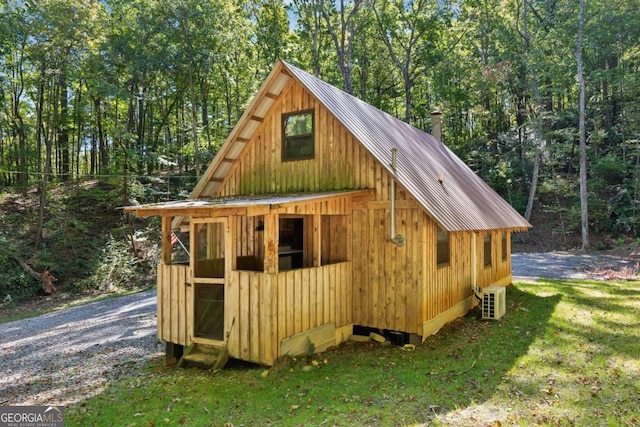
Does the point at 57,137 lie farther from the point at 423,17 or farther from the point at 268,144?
the point at 423,17

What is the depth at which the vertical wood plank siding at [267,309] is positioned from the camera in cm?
626

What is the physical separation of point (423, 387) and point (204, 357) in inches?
143

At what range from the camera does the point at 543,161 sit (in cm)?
2648

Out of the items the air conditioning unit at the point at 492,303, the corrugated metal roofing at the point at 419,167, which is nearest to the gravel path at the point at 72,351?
the corrugated metal roofing at the point at 419,167

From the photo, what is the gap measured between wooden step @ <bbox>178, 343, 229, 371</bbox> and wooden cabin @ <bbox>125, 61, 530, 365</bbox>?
0.44 ft

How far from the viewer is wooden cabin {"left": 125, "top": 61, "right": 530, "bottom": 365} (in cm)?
658

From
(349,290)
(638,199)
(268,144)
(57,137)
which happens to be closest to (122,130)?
(57,137)

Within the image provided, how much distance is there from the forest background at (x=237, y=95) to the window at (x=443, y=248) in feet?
45.7

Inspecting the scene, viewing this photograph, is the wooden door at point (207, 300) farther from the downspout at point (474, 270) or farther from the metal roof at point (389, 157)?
the downspout at point (474, 270)

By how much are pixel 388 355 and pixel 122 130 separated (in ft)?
59.4

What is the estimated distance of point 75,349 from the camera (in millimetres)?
8477

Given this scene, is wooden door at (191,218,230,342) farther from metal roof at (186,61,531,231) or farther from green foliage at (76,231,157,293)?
green foliage at (76,231,157,293)

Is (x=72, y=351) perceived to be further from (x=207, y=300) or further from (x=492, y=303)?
(x=492, y=303)

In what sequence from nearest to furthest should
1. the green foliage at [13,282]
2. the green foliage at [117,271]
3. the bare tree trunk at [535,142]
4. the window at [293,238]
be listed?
1. the window at [293,238]
2. the green foliage at [13,282]
3. the green foliage at [117,271]
4. the bare tree trunk at [535,142]
